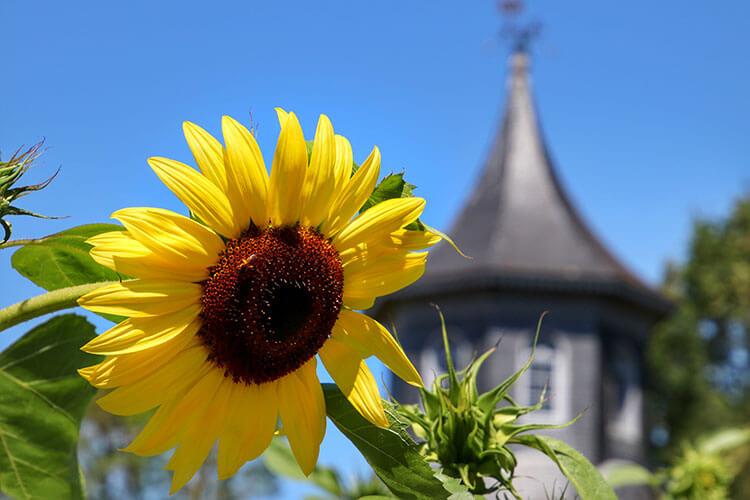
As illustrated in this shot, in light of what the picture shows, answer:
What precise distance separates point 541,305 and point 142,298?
2296cm

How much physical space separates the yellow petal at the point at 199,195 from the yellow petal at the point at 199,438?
6.2 inches

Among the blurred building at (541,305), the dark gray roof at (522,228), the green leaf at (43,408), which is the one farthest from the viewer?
the dark gray roof at (522,228)

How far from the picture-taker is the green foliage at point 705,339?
33031 millimetres

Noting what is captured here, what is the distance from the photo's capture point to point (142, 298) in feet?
2.83

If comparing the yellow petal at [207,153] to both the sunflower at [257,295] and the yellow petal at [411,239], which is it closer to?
the sunflower at [257,295]

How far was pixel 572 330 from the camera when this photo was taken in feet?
77.4

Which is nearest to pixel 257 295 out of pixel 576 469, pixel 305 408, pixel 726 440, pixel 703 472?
pixel 305 408

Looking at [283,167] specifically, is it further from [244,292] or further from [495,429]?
[495,429]

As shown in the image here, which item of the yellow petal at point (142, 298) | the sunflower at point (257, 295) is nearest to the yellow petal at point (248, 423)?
the sunflower at point (257, 295)

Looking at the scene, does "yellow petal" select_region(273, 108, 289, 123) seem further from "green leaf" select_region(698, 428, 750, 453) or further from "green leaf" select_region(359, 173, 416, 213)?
"green leaf" select_region(698, 428, 750, 453)

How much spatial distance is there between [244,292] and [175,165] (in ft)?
0.52

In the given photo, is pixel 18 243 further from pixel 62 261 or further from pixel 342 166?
pixel 342 166

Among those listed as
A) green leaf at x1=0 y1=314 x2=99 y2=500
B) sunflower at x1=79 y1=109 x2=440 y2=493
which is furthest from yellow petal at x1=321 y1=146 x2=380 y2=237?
green leaf at x1=0 y1=314 x2=99 y2=500

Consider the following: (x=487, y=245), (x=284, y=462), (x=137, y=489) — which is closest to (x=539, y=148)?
(x=487, y=245)
